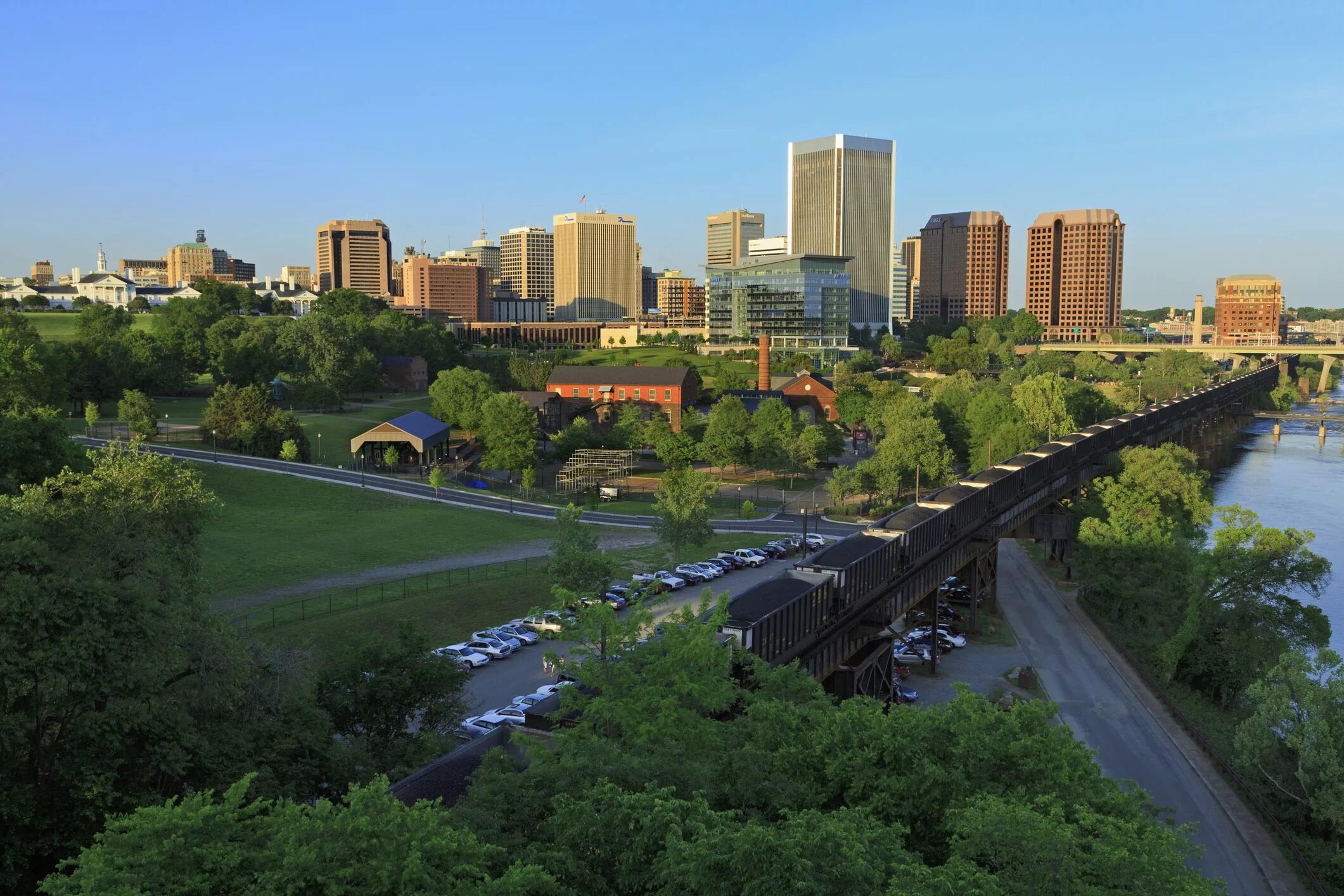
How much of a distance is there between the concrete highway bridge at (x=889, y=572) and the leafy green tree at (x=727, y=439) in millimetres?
30061

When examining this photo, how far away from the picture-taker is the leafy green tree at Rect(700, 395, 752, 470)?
9306cm

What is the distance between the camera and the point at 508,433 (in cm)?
9006

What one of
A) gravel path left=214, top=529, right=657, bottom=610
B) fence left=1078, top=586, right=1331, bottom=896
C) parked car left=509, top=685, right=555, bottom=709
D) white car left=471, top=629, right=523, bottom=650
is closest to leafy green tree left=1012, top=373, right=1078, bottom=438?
gravel path left=214, top=529, right=657, bottom=610

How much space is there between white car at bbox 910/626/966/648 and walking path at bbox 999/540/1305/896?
3015 mm

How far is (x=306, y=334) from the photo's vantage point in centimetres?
11931

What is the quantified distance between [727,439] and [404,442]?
96.3 feet

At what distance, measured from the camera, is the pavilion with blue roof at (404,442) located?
8750 centimetres

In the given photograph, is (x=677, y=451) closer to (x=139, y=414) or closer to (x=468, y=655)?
A: (x=139, y=414)

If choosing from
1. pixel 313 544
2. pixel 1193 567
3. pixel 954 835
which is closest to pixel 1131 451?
pixel 1193 567

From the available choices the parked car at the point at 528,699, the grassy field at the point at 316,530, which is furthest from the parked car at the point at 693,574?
the parked car at the point at 528,699

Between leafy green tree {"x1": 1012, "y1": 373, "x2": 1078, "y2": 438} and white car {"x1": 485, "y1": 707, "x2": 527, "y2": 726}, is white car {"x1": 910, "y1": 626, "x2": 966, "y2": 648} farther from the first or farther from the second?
leafy green tree {"x1": 1012, "y1": 373, "x2": 1078, "y2": 438}

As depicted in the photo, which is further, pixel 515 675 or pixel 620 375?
pixel 620 375

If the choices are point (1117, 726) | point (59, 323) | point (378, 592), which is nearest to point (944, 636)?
point (1117, 726)

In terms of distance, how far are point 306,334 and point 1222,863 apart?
111 metres
